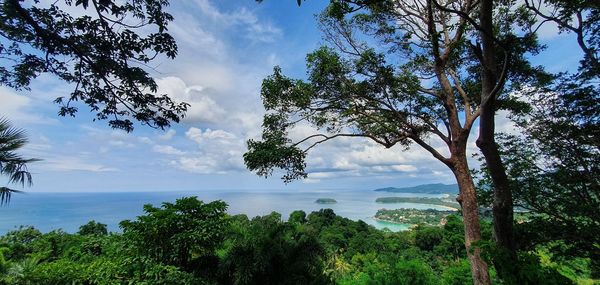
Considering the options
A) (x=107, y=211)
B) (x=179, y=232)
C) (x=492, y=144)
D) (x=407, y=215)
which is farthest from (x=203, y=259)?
(x=107, y=211)

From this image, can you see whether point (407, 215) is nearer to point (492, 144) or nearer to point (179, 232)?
point (179, 232)

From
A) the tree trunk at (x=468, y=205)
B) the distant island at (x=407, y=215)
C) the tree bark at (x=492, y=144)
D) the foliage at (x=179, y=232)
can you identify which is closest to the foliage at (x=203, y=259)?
the foliage at (x=179, y=232)

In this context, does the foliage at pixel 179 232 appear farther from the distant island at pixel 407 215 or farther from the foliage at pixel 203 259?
the distant island at pixel 407 215

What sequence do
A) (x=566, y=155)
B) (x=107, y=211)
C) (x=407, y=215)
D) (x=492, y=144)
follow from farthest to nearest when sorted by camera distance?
(x=107, y=211)
(x=407, y=215)
(x=566, y=155)
(x=492, y=144)

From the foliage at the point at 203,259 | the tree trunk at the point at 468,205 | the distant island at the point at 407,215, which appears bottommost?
the distant island at the point at 407,215

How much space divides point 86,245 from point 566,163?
29.7 feet

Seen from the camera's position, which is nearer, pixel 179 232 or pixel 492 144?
pixel 492 144

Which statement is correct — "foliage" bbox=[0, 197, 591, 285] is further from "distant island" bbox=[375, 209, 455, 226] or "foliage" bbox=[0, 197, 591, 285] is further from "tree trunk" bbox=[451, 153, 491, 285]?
"distant island" bbox=[375, 209, 455, 226]

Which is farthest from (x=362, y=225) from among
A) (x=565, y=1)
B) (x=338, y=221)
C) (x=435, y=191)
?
(x=435, y=191)

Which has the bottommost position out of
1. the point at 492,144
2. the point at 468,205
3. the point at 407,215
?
the point at 407,215

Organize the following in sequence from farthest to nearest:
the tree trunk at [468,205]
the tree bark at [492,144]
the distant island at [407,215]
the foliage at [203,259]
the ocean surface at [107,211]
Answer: the distant island at [407,215] → the ocean surface at [107,211] → the tree trunk at [468,205] → the foliage at [203,259] → the tree bark at [492,144]

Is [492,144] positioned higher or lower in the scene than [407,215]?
higher

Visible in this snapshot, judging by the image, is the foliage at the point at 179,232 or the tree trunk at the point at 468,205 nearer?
the tree trunk at the point at 468,205

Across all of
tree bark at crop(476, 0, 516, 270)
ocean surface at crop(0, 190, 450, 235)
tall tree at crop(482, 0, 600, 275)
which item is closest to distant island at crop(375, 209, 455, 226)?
ocean surface at crop(0, 190, 450, 235)
